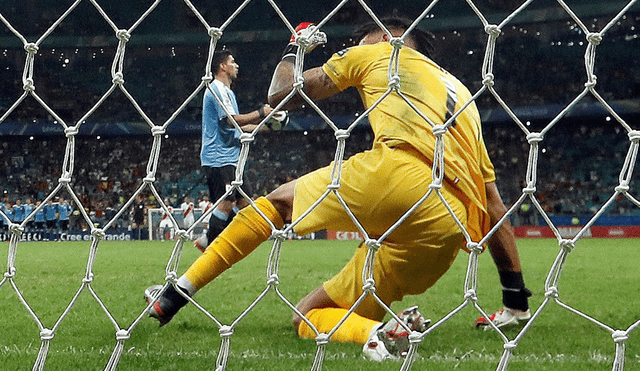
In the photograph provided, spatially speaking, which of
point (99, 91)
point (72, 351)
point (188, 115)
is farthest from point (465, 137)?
point (99, 91)

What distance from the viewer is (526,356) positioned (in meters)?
2.24

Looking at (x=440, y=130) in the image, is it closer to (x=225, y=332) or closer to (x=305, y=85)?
(x=305, y=85)

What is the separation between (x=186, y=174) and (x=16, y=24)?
7070 mm

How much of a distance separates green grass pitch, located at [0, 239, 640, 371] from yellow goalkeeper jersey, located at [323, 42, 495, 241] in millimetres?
562

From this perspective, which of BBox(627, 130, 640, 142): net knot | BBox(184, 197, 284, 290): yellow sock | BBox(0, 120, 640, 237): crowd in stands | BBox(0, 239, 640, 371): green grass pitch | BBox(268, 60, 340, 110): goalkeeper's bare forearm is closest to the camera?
BBox(627, 130, 640, 142): net knot

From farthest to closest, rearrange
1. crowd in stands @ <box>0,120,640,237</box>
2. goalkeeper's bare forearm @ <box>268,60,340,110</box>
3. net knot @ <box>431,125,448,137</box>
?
crowd in stands @ <box>0,120,640,237</box>
goalkeeper's bare forearm @ <box>268,60,340,110</box>
net knot @ <box>431,125,448,137</box>

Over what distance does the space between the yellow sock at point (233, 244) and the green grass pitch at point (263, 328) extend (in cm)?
27

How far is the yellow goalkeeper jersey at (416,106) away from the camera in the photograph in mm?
2285

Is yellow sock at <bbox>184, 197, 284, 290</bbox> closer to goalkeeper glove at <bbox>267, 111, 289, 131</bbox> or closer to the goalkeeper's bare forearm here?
the goalkeeper's bare forearm

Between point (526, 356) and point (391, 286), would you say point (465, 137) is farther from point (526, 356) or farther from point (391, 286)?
point (526, 356)

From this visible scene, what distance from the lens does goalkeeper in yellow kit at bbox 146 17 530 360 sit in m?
2.23

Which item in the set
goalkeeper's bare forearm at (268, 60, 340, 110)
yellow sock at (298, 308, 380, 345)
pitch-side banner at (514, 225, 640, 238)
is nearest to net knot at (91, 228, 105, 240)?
goalkeeper's bare forearm at (268, 60, 340, 110)

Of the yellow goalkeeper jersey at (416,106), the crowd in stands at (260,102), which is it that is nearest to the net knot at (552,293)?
the yellow goalkeeper jersey at (416,106)

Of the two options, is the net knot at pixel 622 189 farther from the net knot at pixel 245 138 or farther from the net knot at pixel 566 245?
the net knot at pixel 245 138
